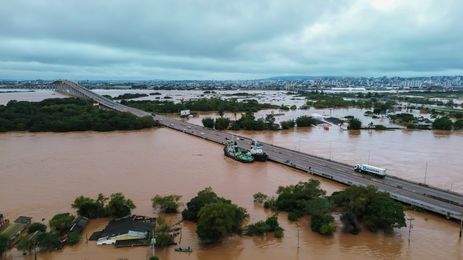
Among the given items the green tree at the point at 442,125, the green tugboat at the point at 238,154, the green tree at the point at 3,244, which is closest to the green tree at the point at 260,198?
the green tugboat at the point at 238,154

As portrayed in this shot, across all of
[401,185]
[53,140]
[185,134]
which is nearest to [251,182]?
[401,185]

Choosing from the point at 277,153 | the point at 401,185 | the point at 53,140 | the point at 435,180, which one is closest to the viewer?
the point at 401,185

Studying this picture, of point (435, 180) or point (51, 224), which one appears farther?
point (435, 180)

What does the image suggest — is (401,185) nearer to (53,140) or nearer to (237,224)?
(237,224)

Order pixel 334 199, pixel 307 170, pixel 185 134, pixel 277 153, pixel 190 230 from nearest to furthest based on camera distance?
pixel 190 230, pixel 334 199, pixel 307 170, pixel 277 153, pixel 185 134

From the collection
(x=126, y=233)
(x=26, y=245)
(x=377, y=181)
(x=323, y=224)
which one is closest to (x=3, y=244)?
(x=26, y=245)
